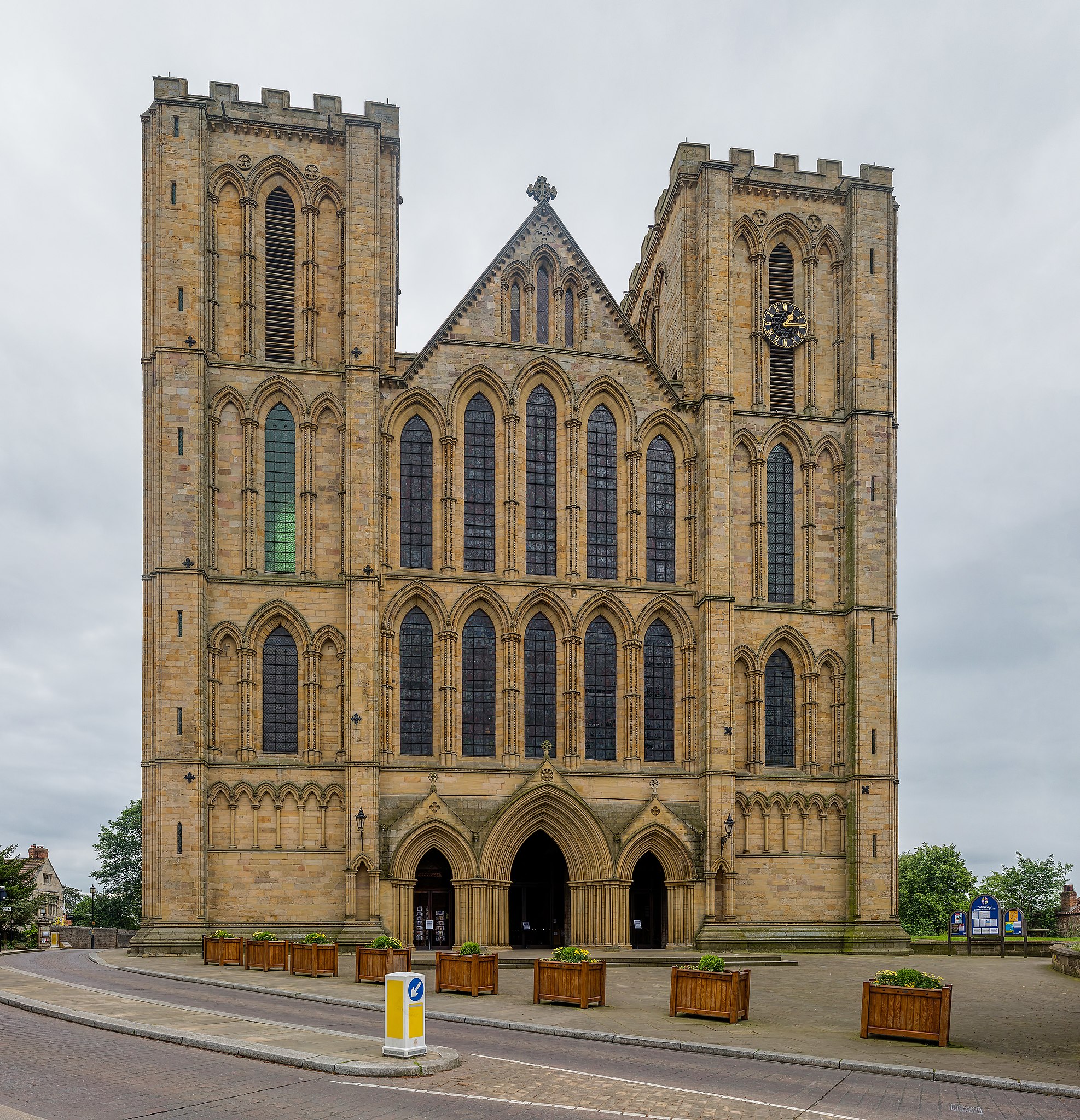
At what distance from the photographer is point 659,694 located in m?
41.5

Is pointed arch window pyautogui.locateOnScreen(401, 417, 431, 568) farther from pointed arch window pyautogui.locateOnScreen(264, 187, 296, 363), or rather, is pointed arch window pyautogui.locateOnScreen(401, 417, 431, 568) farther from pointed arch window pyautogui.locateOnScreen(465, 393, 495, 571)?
pointed arch window pyautogui.locateOnScreen(264, 187, 296, 363)

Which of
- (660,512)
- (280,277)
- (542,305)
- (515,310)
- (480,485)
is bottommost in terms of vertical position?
(660,512)

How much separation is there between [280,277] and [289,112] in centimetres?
585

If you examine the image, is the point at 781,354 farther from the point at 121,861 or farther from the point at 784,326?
the point at 121,861

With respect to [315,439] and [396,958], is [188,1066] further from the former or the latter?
A: [315,439]

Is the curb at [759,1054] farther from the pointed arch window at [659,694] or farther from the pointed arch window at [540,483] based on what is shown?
the pointed arch window at [540,483]

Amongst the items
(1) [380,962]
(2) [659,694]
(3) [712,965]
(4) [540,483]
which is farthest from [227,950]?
(4) [540,483]

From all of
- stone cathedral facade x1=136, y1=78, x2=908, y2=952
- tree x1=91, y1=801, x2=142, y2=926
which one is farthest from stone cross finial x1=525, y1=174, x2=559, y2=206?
tree x1=91, y1=801, x2=142, y2=926

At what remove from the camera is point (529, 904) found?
1620 inches

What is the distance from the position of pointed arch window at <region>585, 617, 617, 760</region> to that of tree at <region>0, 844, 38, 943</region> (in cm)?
2576

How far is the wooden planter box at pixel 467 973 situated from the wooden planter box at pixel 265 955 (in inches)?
246

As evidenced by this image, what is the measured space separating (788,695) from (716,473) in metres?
8.42

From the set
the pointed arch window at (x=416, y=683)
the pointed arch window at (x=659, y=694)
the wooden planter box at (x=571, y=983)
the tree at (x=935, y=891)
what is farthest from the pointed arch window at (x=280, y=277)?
the tree at (x=935, y=891)

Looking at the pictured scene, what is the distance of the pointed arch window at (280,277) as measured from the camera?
135 feet
